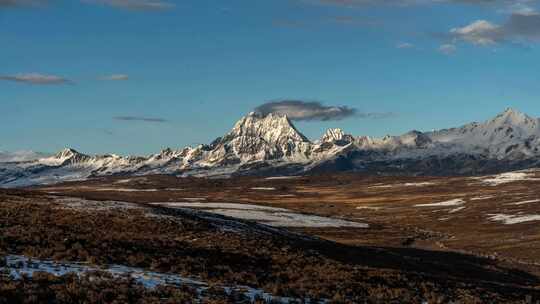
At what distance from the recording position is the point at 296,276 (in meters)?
34.8

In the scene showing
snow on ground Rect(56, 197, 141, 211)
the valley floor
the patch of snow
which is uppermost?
snow on ground Rect(56, 197, 141, 211)

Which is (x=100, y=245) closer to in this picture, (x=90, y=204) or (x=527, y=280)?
(x=90, y=204)

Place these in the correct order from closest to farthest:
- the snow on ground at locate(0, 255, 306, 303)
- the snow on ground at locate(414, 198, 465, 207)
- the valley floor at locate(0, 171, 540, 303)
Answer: the valley floor at locate(0, 171, 540, 303) → the snow on ground at locate(0, 255, 306, 303) → the snow on ground at locate(414, 198, 465, 207)

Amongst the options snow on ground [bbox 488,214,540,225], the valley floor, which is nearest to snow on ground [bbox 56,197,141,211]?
the valley floor

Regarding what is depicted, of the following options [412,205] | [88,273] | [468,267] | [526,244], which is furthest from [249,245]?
[412,205]

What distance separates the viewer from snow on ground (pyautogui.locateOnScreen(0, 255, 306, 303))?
27.4 m

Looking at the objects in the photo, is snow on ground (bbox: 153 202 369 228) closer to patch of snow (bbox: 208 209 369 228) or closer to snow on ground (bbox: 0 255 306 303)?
patch of snow (bbox: 208 209 369 228)

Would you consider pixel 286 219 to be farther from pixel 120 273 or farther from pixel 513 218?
pixel 120 273

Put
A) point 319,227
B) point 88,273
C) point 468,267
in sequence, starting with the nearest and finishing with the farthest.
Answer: point 88,273
point 468,267
point 319,227

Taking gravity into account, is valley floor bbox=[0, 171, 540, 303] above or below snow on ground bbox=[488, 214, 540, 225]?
above

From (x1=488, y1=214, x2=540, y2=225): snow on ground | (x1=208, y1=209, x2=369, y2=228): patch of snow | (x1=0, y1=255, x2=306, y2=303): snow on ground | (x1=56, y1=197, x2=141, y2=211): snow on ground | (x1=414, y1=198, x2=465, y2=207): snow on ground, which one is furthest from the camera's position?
(x1=414, y1=198, x2=465, y2=207): snow on ground

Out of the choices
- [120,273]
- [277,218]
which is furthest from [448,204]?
[120,273]

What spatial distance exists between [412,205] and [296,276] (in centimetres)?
15954

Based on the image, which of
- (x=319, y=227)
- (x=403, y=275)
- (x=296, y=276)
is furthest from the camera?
(x=319, y=227)
